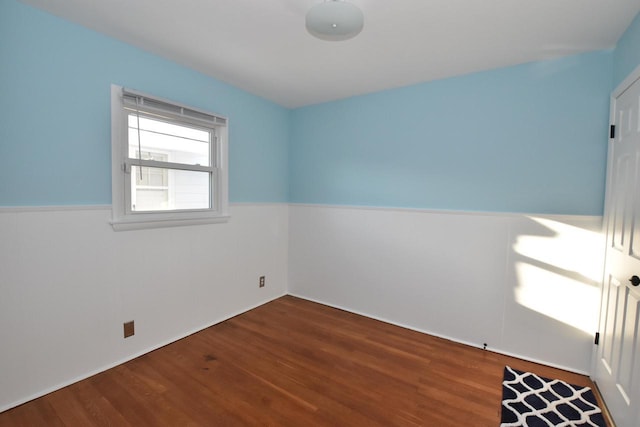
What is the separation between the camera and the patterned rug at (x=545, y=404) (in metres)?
1.72

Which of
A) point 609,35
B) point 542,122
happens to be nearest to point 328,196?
point 542,122

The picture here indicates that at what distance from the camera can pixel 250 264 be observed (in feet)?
11.0

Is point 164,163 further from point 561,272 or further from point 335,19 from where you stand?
point 561,272

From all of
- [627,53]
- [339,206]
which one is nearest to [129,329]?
[339,206]

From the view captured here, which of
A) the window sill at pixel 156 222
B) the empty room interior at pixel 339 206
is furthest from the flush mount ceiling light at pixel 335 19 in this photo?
the window sill at pixel 156 222

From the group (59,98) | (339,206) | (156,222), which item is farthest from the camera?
(339,206)

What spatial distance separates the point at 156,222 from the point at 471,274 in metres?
2.84

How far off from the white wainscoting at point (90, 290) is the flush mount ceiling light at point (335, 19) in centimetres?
197

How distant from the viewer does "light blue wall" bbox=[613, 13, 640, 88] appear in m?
1.72

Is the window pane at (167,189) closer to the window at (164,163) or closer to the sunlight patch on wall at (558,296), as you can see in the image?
the window at (164,163)

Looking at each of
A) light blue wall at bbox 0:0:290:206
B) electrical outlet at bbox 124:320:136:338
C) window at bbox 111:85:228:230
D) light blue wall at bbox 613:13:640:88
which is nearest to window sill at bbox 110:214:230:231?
window at bbox 111:85:228:230

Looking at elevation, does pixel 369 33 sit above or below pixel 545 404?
above

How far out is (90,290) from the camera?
81.4 inches

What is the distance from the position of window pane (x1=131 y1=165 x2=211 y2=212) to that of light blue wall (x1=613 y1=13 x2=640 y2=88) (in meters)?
3.35
